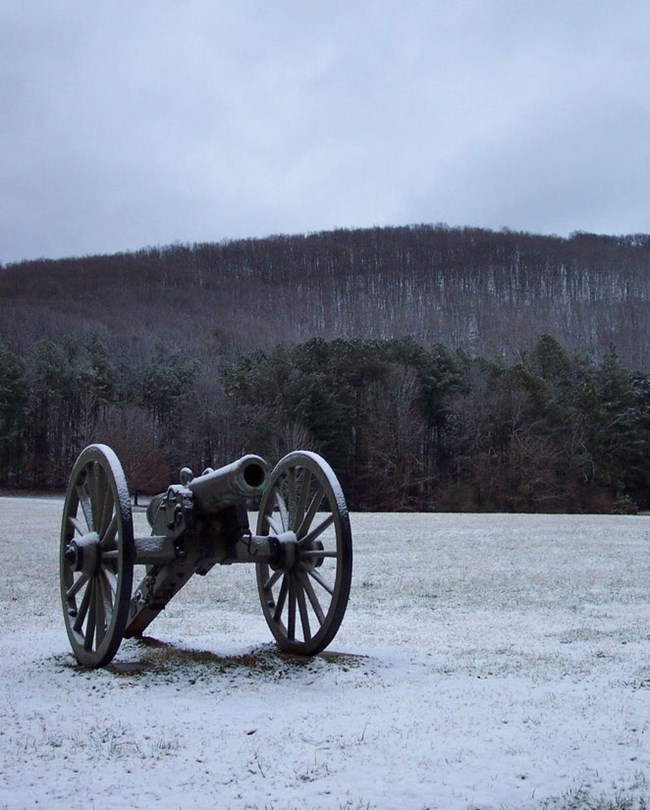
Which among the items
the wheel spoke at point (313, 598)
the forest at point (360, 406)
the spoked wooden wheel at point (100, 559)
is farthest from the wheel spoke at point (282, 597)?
the forest at point (360, 406)

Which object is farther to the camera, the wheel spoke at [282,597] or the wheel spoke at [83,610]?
the wheel spoke at [282,597]

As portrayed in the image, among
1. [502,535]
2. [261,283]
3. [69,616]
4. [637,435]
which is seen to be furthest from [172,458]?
Result: [261,283]

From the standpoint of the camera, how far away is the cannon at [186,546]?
26.0 ft

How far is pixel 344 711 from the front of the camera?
22.2 feet

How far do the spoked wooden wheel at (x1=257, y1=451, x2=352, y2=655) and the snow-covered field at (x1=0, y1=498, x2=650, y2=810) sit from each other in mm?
312

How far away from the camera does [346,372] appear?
178ft

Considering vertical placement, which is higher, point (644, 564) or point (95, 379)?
point (95, 379)

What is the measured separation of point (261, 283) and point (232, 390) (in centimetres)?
7398

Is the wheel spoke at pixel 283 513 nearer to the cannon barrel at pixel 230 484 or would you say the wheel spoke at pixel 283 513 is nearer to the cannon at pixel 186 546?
the cannon at pixel 186 546

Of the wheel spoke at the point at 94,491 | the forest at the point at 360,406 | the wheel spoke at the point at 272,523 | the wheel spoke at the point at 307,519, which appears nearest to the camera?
the wheel spoke at the point at 94,491

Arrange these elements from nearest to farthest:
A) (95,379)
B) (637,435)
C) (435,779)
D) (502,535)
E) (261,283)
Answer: (435,779)
(502,535)
(637,435)
(95,379)
(261,283)

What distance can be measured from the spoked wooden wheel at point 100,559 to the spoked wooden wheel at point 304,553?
1623 millimetres

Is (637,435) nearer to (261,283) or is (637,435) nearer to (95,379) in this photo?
(95,379)

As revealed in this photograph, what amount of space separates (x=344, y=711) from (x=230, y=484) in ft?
7.16
